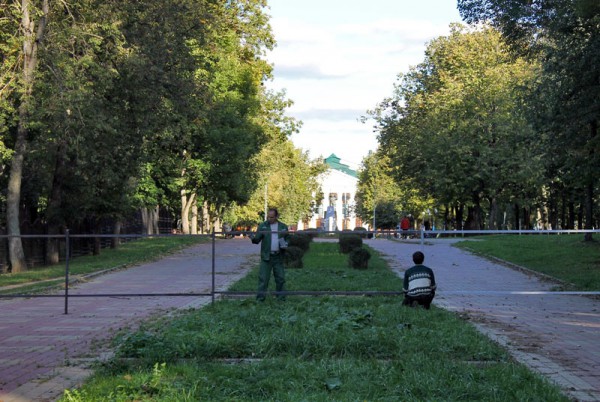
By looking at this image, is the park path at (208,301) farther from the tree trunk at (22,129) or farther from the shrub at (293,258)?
the tree trunk at (22,129)

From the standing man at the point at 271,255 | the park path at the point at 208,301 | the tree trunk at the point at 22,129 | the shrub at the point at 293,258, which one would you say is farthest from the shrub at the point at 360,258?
the tree trunk at the point at 22,129

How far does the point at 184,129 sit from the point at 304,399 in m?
24.1

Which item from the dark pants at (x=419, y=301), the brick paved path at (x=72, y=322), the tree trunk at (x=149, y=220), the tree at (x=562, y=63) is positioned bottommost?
the brick paved path at (x=72, y=322)

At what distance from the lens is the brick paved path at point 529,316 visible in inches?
331

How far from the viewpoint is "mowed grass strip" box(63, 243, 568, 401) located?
22.5ft

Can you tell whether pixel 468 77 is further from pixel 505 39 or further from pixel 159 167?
pixel 505 39

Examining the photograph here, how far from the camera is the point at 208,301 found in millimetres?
15844

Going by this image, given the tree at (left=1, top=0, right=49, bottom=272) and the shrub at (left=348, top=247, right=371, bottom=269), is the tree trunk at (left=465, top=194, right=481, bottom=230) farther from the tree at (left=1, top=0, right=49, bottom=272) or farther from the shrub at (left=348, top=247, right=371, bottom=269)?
the tree at (left=1, top=0, right=49, bottom=272)

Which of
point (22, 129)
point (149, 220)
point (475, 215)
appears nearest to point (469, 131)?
point (475, 215)

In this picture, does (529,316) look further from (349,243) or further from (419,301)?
(349,243)

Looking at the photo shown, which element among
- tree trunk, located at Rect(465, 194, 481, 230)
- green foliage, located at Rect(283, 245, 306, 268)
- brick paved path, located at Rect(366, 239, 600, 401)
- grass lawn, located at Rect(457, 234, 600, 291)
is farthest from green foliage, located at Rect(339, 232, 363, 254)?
tree trunk, located at Rect(465, 194, 481, 230)

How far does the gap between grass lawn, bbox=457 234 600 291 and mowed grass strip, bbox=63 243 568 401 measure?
848cm

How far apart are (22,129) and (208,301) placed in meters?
12.1

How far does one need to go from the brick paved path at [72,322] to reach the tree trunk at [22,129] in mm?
3371
